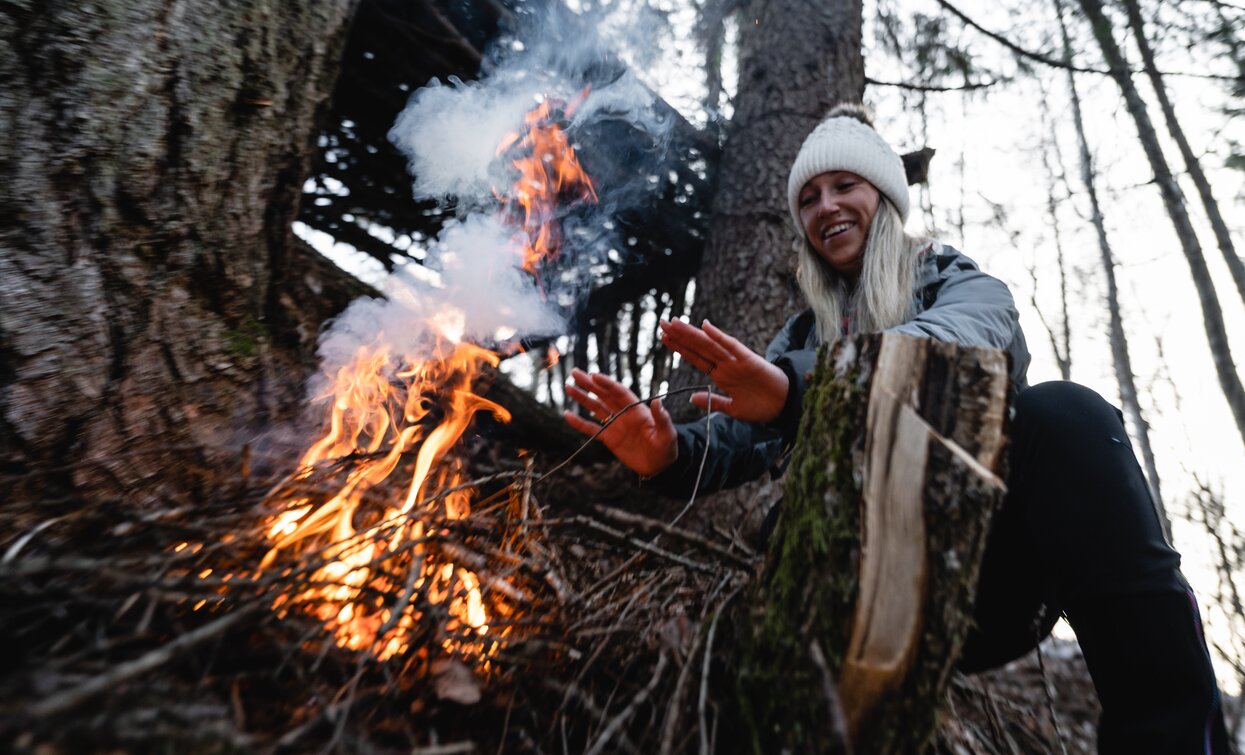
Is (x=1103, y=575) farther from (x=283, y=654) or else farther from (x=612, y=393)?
(x=283, y=654)

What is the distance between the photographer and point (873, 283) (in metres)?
2.16

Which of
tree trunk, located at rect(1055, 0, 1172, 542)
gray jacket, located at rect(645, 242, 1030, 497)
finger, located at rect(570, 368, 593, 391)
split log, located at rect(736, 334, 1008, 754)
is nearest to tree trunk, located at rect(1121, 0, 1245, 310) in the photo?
tree trunk, located at rect(1055, 0, 1172, 542)

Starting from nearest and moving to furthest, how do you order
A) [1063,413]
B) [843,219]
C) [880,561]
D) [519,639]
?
[880,561] < [519,639] < [1063,413] < [843,219]

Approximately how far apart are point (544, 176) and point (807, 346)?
1.99 metres

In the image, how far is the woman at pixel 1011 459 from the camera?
1197 mm

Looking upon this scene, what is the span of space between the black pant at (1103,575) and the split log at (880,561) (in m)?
0.53

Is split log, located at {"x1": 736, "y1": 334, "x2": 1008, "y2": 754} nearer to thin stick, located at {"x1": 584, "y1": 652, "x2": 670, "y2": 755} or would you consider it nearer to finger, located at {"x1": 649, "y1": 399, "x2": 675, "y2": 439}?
thin stick, located at {"x1": 584, "y1": 652, "x2": 670, "y2": 755}

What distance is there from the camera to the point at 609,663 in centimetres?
124

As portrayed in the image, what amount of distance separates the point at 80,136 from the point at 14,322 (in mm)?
527

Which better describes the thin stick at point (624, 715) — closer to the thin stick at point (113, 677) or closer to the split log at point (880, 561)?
the split log at point (880, 561)

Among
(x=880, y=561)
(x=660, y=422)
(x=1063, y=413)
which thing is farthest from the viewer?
(x=660, y=422)

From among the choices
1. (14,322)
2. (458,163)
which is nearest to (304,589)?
(14,322)

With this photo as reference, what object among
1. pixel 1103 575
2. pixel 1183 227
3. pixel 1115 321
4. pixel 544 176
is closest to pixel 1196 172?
pixel 1183 227

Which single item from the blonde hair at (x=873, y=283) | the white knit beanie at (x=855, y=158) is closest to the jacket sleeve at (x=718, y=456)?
the blonde hair at (x=873, y=283)
